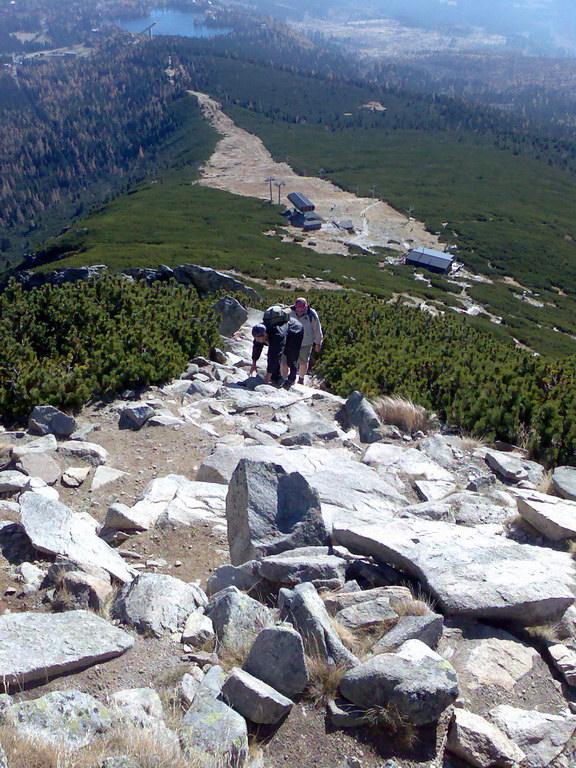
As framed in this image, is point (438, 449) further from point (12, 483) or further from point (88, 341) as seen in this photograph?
point (88, 341)

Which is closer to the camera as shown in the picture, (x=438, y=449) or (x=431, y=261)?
(x=438, y=449)

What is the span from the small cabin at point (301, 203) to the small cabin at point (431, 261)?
28.4 meters

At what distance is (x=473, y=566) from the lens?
504cm

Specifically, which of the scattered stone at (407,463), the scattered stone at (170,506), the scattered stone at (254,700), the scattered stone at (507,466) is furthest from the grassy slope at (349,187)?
the scattered stone at (254,700)

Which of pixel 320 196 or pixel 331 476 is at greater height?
pixel 331 476

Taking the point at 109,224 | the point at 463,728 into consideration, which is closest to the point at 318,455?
the point at 463,728

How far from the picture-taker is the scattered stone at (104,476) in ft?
24.7

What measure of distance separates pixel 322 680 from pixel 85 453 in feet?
17.5

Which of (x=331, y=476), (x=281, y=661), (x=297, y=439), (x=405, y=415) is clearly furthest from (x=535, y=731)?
(x=405, y=415)

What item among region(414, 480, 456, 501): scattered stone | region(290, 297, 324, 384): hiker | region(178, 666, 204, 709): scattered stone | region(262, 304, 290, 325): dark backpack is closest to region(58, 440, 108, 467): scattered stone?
region(414, 480, 456, 501): scattered stone

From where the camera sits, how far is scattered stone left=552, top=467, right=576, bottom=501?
760 cm

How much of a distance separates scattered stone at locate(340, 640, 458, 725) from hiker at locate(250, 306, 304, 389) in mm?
9410

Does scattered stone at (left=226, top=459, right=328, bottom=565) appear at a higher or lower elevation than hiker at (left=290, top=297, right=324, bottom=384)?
higher

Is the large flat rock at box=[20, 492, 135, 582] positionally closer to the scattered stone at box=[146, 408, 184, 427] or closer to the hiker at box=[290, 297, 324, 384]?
the scattered stone at box=[146, 408, 184, 427]
